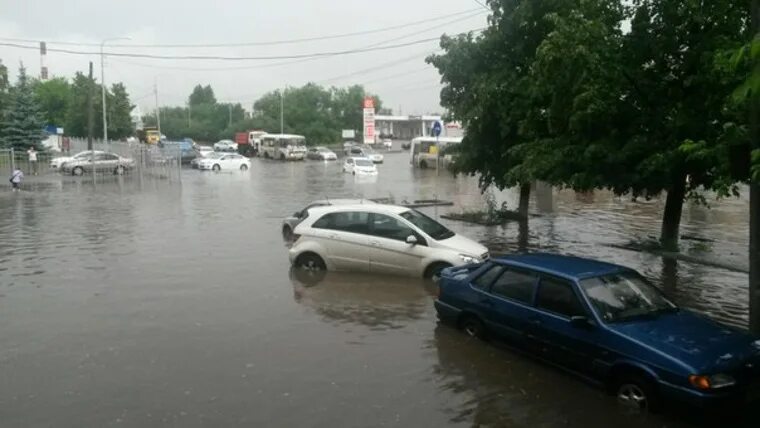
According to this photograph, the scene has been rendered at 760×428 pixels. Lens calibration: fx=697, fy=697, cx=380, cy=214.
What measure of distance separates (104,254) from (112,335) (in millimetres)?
7436

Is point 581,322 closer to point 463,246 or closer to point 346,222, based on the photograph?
point 463,246

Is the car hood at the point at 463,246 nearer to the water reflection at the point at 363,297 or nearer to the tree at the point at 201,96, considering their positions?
the water reflection at the point at 363,297

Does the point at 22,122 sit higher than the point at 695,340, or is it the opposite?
the point at 22,122

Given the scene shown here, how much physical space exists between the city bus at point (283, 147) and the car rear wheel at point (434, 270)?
5853 centimetres

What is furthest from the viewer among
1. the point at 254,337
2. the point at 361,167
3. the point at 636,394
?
the point at 361,167

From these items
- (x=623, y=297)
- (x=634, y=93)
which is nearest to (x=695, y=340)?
(x=623, y=297)

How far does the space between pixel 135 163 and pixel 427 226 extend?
3779 centimetres

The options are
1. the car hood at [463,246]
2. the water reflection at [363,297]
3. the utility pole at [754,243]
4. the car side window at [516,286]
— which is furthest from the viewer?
the car hood at [463,246]

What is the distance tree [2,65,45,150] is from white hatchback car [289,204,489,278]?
1827 inches

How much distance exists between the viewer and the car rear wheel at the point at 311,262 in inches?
548

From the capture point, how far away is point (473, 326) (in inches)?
365

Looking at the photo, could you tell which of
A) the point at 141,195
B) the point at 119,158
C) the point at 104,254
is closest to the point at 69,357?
the point at 104,254

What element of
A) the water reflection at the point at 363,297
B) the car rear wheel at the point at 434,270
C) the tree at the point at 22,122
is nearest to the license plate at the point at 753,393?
the water reflection at the point at 363,297

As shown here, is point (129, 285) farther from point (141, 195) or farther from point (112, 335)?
point (141, 195)
